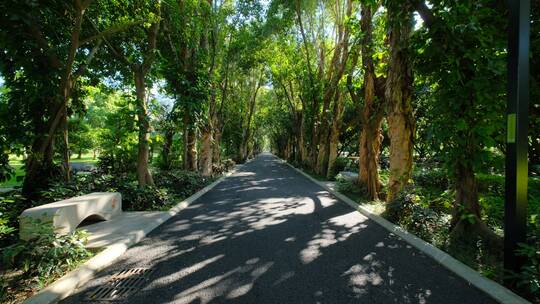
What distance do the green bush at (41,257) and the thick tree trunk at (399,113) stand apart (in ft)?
23.3

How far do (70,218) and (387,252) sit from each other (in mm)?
5958

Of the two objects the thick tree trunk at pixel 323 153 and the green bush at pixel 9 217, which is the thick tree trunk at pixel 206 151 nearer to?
the thick tree trunk at pixel 323 153

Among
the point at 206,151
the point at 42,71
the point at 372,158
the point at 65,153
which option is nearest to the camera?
the point at 42,71

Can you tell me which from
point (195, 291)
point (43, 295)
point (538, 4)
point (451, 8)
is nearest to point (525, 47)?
point (451, 8)

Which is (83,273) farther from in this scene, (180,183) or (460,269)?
(180,183)

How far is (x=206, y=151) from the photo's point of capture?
53.8 feet

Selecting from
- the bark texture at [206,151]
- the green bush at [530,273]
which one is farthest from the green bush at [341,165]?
the green bush at [530,273]

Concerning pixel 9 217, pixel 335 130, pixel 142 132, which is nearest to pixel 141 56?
pixel 142 132

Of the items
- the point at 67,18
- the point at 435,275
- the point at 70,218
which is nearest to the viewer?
the point at 435,275

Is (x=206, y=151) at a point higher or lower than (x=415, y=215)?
higher

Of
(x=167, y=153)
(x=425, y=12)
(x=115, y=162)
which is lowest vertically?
(x=115, y=162)

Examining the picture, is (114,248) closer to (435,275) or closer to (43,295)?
(43,295)

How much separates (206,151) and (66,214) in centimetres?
1116

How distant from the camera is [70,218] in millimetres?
5426
